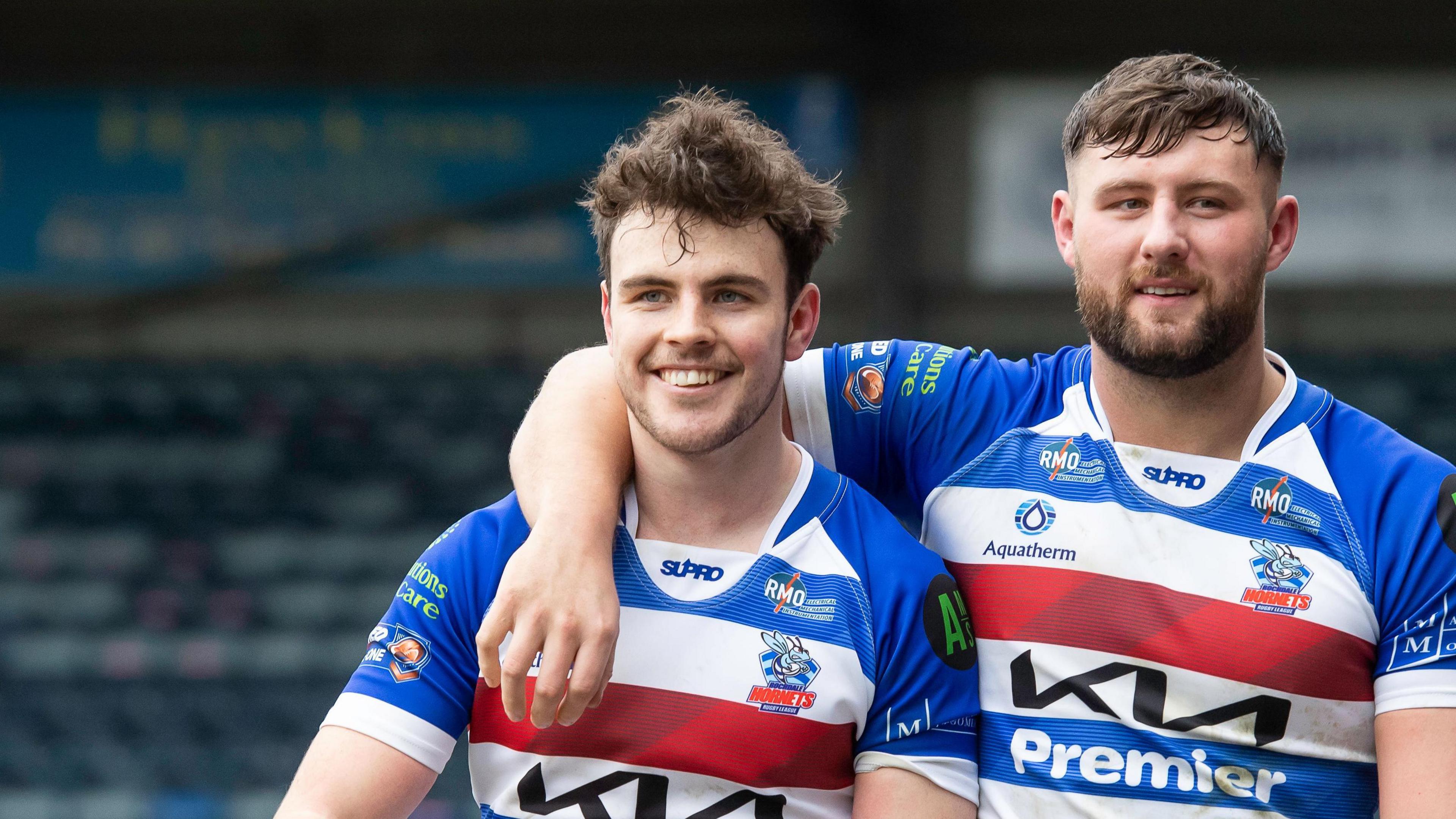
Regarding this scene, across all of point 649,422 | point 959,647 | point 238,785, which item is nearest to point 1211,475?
point 959,647

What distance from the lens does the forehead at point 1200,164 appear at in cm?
189

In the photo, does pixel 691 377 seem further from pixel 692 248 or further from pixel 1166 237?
pixel 1166 237

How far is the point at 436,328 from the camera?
923cm

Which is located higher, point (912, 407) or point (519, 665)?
point (912, 407)

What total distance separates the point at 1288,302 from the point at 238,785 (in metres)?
7.01

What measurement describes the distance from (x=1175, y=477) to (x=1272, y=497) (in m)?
0.14

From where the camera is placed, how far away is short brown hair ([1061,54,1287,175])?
1.91m

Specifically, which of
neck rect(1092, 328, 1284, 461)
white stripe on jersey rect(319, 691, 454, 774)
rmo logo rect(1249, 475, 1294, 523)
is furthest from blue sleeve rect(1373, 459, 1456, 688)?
white stripe on jersey rect(319, 691, 454, 774)

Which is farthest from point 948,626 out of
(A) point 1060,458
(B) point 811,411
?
(B) point 811,411

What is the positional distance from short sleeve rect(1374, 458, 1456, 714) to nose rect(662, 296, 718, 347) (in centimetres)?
98

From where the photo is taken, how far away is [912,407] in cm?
222

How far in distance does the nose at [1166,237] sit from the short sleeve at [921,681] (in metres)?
0.55

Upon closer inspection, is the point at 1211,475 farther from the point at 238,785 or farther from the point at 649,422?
the point at 238,785

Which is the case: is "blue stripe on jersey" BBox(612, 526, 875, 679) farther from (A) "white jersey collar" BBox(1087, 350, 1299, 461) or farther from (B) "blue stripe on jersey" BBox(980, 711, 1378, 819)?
(A) "white jersey collar" BBox(1087, 350, 1299, 461)
